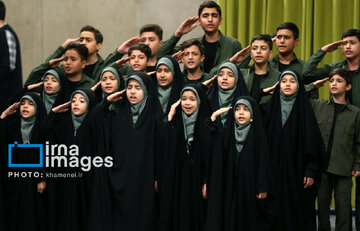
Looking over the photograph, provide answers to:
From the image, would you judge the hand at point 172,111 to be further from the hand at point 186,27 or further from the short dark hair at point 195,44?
the hand at point 186,27

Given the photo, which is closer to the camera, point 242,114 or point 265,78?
point 242,114

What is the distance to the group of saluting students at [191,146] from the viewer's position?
516cm

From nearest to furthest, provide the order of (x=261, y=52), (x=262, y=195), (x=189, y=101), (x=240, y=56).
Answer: (x=262, y=195), (x=189, y=101), (x=261, y=52), (x=240, y=56)

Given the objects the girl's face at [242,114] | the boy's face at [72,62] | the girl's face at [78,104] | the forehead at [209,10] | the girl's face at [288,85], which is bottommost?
the girl's face at [242,114]

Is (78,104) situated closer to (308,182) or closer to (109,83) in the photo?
(109,83)

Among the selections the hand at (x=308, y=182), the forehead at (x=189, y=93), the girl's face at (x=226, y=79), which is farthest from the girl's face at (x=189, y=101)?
the hand at (x=308, y=182)

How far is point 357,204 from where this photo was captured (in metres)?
5.61

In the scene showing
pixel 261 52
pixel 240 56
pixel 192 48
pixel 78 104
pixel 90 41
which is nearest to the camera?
pixel 78 104

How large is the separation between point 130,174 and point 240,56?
150 cm

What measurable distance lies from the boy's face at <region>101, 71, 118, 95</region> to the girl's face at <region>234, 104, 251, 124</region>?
1.11 metres

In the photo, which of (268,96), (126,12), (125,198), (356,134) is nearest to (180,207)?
(125,198)

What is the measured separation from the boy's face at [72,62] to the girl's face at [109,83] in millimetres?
483

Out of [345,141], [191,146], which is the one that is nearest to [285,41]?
[345,141]

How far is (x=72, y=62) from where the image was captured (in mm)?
6035
